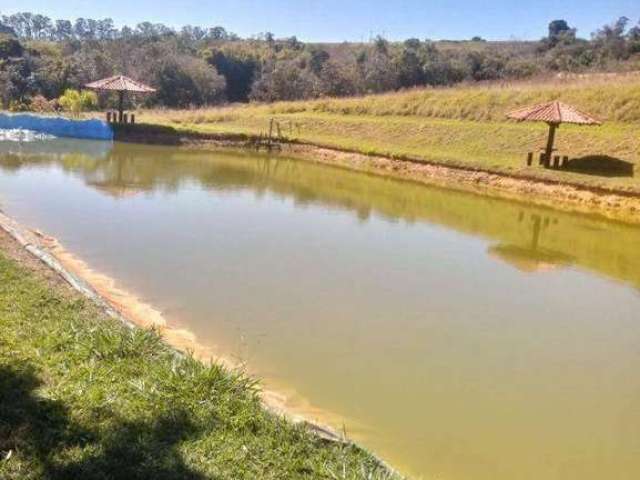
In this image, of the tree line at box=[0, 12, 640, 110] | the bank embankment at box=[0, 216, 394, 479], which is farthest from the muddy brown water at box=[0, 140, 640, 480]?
the tree line at box=[0, 12, 640, 110]

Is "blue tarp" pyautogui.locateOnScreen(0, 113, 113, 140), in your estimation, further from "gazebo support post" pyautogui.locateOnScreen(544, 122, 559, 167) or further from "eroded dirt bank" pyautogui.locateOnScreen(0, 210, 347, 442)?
"eroded dirt bank" pyautogui.locateOnScreen(0, 210, 347, 442)

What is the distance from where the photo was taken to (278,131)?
79.6 feet

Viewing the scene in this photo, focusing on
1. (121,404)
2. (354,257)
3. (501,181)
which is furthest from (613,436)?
(501,181)

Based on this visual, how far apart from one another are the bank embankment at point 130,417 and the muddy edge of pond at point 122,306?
25cm

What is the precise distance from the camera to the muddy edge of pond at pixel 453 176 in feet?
49.8

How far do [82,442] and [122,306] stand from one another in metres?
3.43

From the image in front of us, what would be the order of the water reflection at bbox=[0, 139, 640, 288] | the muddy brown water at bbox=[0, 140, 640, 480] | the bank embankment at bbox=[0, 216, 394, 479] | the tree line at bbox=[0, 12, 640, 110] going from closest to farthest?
1. the bank embankment at bbox=[0, 216, 394, 479]
2. the muddy brown water at bbox=[0, 140, 640, 480]
3. the water reflection at bbox=[0, 139, 640, 288]
4. the tree line at bbox=[0, 12, 640, 110]

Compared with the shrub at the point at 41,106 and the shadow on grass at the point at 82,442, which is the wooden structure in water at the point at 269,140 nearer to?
the shrub at the point at 41,106

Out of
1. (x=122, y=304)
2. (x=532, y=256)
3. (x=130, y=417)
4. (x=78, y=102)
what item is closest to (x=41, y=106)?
(x=78, y=102)

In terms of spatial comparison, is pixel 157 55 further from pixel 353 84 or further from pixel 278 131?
pixel 278 131

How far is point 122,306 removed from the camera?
7.02 m

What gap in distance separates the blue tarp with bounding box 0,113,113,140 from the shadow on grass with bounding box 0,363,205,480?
2110 centimetres

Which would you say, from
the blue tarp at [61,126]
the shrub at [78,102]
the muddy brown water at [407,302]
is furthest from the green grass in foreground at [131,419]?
the shrub at [78,102]

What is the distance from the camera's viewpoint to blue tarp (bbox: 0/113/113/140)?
78.1 ft
